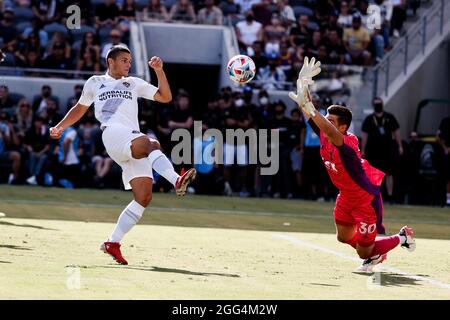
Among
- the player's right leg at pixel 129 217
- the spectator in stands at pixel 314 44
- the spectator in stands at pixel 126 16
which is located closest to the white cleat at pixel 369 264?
the player's right leg at pixel 129 217

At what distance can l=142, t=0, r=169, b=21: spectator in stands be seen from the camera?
30469 millimetres

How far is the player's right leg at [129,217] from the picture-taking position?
38.0 feet

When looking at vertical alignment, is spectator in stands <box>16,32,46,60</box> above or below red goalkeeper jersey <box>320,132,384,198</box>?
below

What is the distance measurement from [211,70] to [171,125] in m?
6.28

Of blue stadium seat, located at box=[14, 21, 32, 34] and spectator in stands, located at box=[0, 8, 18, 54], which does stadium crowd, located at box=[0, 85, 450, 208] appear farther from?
blue stadium seat, located at box=[14, 21, 32, 34]

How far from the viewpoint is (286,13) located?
31266 mm

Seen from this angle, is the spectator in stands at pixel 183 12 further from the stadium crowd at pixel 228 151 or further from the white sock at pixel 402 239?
the white sock at pixel 402 239

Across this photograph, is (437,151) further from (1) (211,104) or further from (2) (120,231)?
(2) (120,231)

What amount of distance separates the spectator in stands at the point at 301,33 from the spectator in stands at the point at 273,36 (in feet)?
0.95

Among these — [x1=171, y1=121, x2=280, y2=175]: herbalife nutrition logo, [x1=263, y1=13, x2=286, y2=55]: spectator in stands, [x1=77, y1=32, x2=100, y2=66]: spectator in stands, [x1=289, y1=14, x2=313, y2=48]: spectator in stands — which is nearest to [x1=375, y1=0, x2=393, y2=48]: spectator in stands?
[x1=289, y1=14, x2=313, y2=48]: spectator in stands

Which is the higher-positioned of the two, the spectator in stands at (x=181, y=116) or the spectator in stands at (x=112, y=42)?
the spectator in stands at (x=112, y=42)

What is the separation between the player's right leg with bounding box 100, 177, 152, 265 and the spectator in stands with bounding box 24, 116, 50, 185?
1391 cm

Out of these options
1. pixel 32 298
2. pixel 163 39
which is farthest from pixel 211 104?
pixel 32 298

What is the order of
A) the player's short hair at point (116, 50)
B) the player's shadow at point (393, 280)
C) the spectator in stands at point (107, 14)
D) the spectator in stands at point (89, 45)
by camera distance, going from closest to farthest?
the player's shadow at point (393, 280) < the player's short hair at point (116, 50) < the spectator in stands at point (89, 45) < the spectator in stands at point (107, 14)
